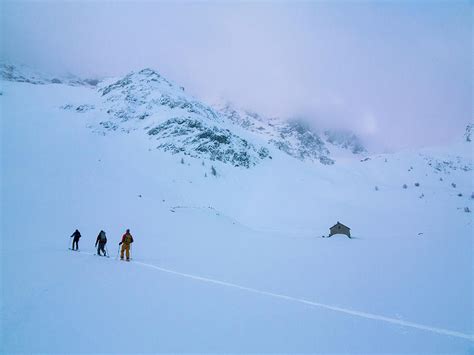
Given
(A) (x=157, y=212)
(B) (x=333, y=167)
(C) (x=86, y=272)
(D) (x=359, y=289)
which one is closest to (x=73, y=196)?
(A) (x=157, y=212)

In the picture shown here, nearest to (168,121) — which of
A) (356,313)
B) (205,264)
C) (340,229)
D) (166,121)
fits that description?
(166,121)

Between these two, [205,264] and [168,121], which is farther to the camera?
[168,121]

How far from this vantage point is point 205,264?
15547 mm

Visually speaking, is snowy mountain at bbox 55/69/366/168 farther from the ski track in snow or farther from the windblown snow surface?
the ski track in snow

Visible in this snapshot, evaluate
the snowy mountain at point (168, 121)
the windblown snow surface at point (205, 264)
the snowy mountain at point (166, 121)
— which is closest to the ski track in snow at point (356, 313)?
the windblown snow surface at point (205, 264)

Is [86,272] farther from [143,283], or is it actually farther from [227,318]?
[227,318]

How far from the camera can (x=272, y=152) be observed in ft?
246

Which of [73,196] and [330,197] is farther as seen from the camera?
[330,197]

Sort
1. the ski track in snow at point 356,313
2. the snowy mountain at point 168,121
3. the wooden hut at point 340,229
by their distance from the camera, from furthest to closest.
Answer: the snowy mountain at point 168,121, the wooden hut at point 340,229, the ski track in snow at point 356,313

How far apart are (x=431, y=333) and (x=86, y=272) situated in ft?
37.6

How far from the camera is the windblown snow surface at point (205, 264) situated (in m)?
6.91

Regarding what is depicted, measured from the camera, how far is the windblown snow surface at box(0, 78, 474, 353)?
6906mm

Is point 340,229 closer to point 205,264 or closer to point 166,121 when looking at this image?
point 205,264

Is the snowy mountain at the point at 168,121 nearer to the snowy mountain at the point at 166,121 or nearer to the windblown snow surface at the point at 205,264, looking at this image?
the snowy mountain at the point at 166,121
